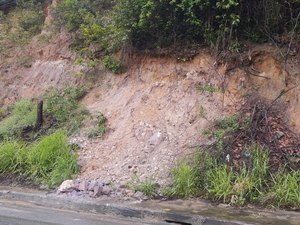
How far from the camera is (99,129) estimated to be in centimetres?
1106

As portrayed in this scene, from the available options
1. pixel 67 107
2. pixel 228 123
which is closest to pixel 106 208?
pixel 228 123

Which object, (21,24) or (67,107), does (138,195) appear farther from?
(21,24)

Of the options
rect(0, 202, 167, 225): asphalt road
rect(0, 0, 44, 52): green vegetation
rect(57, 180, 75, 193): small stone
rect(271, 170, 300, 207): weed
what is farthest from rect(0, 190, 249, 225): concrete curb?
rect(0, 0, 44, 52): green vegetation

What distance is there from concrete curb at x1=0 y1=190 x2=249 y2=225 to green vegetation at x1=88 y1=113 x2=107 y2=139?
1.97 m

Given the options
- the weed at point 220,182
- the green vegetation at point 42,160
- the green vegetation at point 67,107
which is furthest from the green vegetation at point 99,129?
the weed at point 220,182

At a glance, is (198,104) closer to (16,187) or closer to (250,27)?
(250,27)

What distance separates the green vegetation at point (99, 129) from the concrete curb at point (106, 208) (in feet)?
6.47

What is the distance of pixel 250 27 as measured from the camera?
11.0 meters

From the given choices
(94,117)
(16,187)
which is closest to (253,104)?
(94,117)

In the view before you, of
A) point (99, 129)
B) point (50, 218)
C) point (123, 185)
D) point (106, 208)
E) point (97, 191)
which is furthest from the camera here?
point (99, 129)

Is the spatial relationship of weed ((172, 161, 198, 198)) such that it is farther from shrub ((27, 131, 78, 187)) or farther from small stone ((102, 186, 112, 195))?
shrub ((27, 131, 78, 187))

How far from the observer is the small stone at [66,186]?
9.48 m

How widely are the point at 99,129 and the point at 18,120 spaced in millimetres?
2371

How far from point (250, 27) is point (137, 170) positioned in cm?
394
